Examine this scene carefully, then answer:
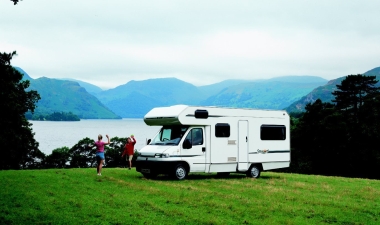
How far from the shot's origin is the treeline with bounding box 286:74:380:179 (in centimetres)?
5350

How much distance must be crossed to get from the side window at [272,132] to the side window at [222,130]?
204 cm

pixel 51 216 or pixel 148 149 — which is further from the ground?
pixel 148 149

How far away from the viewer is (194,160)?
1959cm

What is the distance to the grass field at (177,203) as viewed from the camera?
35.3 feet

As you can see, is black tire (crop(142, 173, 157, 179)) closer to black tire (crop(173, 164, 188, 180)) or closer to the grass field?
black tire (crop(173, 164, 188, 180))

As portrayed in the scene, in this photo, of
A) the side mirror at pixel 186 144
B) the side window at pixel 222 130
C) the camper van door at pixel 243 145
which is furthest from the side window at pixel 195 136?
the camper van door at pixel 243 145

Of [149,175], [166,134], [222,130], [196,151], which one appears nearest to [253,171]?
[222,130]

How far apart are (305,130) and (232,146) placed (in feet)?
134

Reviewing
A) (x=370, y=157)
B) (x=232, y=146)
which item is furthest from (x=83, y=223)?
(x=370, y=157)

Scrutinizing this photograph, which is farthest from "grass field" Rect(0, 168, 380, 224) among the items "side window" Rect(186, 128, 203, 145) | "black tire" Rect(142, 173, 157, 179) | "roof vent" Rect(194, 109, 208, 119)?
"roof vent" Rect(194, 109, 208, 119)

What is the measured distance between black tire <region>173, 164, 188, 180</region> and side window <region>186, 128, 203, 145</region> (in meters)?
1.24

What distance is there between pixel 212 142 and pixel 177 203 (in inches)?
290

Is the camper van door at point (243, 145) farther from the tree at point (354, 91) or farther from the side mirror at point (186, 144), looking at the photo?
the tree at point (354, 91)

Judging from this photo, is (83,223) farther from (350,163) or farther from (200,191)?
(350,163)
